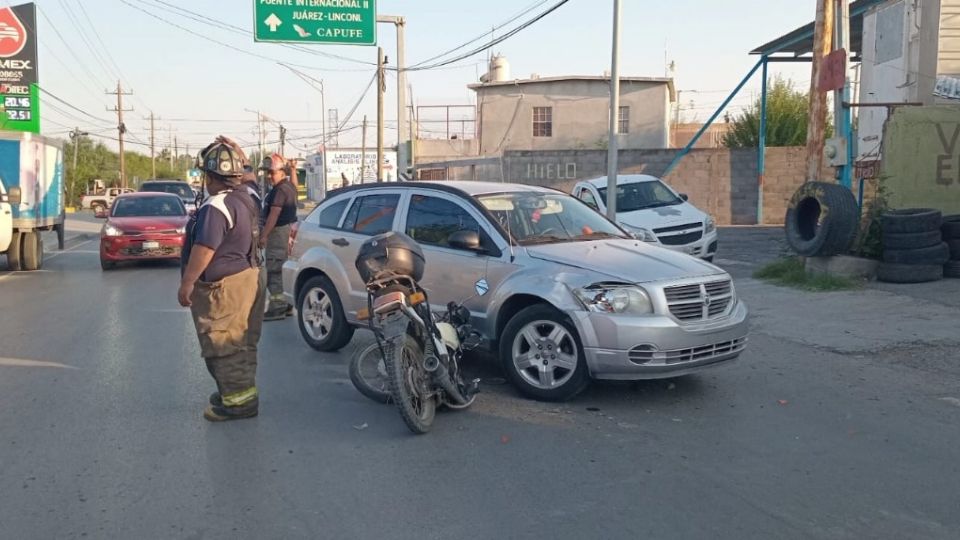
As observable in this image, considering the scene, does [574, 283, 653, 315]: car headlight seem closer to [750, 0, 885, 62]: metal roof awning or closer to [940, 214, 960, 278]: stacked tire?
[940, 214, 960, 278]: stacked tire

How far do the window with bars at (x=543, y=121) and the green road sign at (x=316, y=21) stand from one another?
63.8 ft

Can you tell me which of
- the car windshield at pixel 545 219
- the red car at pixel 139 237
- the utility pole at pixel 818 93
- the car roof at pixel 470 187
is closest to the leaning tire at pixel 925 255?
the utility pole at pixel 818 93

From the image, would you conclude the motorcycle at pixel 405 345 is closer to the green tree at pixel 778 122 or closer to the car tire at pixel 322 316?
the car tire at pixel 322 316

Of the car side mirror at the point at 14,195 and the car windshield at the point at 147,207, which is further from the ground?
the car side mirror at the point at 14,195

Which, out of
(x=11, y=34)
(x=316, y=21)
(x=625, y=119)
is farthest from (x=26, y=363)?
(x=625, y=119)

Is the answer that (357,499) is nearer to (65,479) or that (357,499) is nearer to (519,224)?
(65,479)

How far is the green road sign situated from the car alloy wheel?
54.5 ft

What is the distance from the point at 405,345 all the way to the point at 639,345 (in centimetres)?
166

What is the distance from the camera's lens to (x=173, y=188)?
1193 inches

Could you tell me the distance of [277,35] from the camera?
21.2 meters

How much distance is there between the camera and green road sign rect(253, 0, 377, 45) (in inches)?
828

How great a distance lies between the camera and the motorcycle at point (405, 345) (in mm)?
5656

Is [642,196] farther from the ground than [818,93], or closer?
closer

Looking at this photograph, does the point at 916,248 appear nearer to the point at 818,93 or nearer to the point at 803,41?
the point at 818,93
